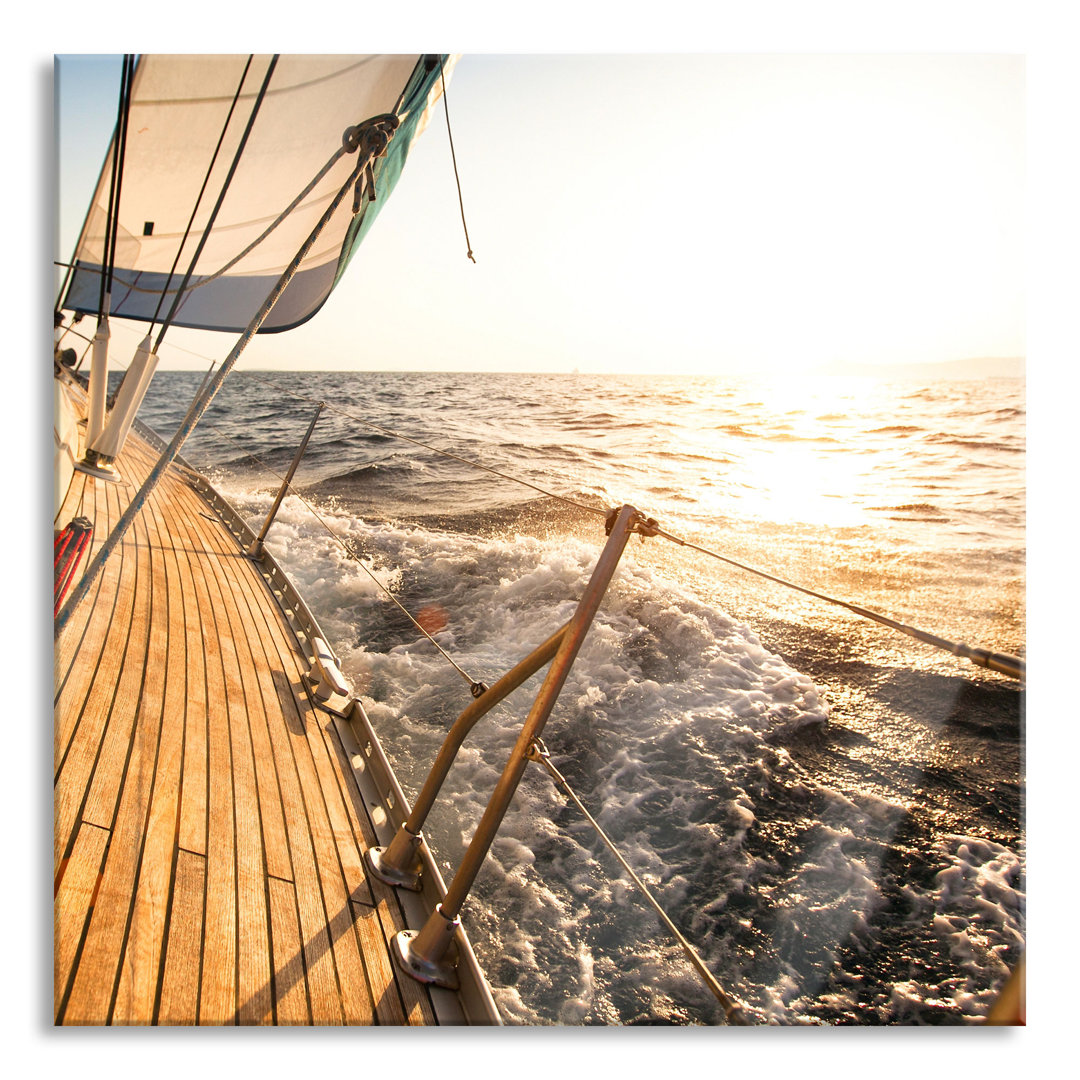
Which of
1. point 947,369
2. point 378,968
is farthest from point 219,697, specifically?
point 947,369

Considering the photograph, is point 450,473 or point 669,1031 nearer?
point 669,1031

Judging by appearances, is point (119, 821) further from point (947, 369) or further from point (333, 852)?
point (947, 369)

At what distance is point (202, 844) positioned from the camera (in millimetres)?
1177

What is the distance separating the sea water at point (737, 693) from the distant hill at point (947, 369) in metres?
0.05

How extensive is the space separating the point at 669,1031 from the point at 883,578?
349cm

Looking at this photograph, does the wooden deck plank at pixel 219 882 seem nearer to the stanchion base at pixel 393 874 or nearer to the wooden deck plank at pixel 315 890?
the wooden deck plank at pixel 315 890

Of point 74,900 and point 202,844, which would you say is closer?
point 74,900

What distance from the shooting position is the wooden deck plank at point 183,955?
37.9 inches

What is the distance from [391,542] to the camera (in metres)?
4.74

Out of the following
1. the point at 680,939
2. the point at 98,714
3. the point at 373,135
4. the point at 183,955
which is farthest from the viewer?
the point at 98,714

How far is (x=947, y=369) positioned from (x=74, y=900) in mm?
2293

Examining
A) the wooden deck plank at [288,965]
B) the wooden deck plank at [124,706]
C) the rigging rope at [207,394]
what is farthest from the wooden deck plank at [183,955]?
the rigging rope at [207,394]
